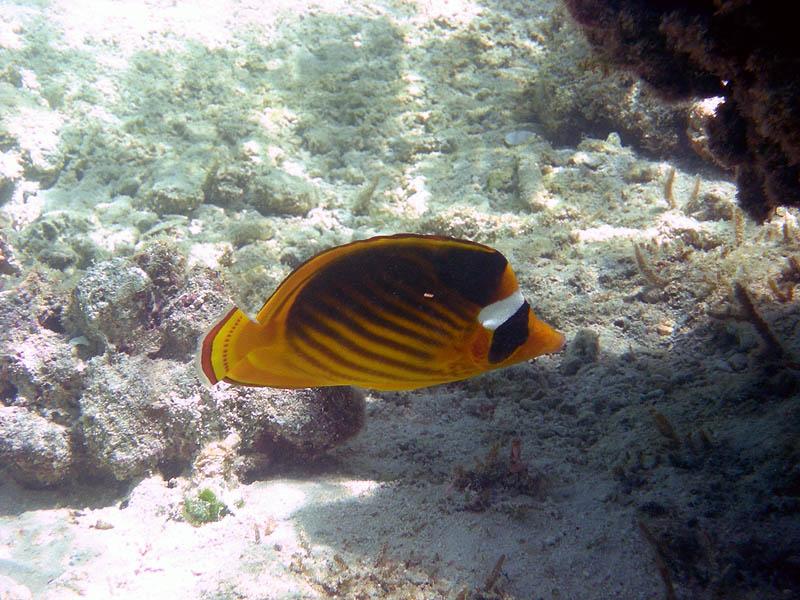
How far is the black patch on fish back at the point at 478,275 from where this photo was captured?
126cm

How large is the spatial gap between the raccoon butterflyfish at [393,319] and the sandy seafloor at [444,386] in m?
1.22

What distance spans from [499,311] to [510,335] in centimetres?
7

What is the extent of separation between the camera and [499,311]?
1.26 meters

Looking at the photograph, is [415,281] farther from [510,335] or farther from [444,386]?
[444,386]

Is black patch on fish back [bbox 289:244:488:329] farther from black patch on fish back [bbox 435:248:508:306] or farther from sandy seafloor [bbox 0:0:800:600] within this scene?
sandy seafloor [bbox 0:0:800:600]

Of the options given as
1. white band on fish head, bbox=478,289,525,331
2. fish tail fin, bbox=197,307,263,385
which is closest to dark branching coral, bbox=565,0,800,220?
white band on fish head, bbox=478,289,525,331

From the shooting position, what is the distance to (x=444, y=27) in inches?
311

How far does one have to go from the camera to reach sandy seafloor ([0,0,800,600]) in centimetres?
212

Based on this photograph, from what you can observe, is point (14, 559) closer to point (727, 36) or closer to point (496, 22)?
point (727, 36)

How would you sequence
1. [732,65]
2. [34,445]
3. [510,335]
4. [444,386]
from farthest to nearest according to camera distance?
[34,445] < [444,386] < [732,65] < [510,335]

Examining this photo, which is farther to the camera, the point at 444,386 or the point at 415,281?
the point at 444,386

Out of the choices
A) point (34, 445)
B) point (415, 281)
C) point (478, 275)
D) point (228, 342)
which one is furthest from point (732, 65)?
point (34, 445)

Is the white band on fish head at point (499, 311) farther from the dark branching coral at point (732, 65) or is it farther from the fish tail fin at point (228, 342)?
the dark branching coral at point (732, 65)

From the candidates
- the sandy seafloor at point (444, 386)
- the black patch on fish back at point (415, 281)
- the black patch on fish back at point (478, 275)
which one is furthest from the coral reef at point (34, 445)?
the black patch on fish back at point (478, 275)
